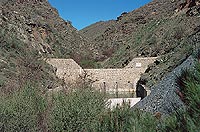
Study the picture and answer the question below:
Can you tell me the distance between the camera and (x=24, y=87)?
795 cm

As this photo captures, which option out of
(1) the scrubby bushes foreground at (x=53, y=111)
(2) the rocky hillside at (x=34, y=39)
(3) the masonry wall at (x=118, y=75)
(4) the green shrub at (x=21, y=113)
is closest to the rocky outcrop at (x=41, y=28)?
(2) the rocky hillside at (x=34, y=39)

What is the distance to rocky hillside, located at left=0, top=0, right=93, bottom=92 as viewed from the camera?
2156 centimetres

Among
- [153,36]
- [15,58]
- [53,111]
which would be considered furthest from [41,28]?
[53,111]

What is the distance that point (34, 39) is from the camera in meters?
32.4

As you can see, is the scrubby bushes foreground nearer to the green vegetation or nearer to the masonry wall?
the green vegetation

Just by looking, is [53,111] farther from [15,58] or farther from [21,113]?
[15,58]

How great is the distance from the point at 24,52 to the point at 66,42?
14669 mm

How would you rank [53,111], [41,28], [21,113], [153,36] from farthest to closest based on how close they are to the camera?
[153,36] → [41,28] → [21,113] → [53,111]

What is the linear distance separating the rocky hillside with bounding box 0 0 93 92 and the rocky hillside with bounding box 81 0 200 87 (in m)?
4.94

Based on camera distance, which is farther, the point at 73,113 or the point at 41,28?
the point at 41,28

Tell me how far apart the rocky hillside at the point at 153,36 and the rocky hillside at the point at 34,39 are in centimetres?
494

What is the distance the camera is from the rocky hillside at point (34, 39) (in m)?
21.6

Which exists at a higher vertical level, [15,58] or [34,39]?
[34,39]

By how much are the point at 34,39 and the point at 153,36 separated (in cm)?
1424
